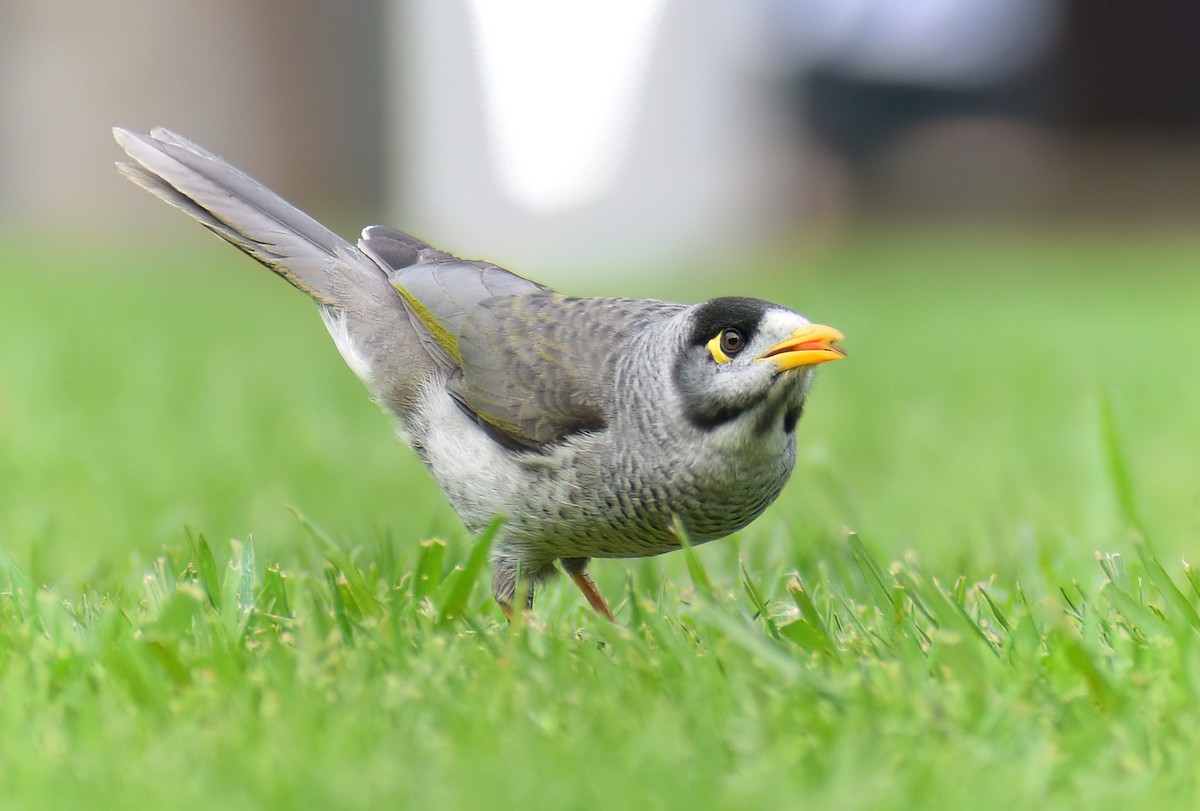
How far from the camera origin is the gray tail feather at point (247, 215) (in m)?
4.06

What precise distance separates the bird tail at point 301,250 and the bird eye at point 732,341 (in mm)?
1001

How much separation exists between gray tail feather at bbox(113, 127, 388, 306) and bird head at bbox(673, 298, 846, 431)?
1.22m

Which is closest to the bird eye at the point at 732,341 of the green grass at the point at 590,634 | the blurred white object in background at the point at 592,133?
the green grass at the point at 590,634

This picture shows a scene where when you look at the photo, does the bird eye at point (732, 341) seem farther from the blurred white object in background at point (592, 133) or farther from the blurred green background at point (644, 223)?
the blurred white object in background at point (592, 133)

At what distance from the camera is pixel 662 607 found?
3.29 metres

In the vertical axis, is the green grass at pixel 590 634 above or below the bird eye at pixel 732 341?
below

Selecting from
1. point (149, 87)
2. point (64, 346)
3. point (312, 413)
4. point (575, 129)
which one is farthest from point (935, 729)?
point (149, 87)

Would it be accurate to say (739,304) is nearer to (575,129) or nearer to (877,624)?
(877,624)

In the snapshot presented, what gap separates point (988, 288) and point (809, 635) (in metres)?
11.4

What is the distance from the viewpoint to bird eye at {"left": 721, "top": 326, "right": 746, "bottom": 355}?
3252 millimetres

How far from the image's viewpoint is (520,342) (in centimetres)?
374

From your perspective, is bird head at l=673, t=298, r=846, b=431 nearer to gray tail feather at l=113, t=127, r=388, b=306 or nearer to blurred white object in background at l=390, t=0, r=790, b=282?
gray tail feather at l=113, t=127, r=388, b=306

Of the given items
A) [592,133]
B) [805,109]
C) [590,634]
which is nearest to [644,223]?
[592,133]

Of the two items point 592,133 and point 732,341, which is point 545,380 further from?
point 592,133
